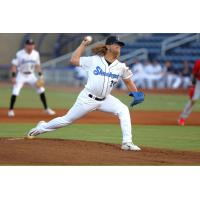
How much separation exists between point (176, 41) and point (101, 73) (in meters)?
13.0

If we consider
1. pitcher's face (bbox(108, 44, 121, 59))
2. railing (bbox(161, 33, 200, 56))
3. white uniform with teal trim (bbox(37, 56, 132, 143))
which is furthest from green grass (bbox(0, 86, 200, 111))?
pitcher's face (bbox(108, 44, 121, 59))

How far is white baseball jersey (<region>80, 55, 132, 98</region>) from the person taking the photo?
838 cm

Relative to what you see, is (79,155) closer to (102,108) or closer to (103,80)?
(102,108)

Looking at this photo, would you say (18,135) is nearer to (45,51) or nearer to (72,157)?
(72,157)

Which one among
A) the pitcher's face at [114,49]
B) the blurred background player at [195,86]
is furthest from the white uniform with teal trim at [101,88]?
the blurred background player at [195,86]

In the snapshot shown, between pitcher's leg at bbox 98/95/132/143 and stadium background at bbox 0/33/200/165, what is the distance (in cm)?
40

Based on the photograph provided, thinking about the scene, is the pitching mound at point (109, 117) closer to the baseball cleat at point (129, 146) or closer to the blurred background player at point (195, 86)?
the blurred background player at point (195, 86)

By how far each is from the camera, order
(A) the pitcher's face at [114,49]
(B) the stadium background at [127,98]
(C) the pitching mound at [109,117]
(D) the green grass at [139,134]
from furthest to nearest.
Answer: (C) the pitching mound at [109,117] < (B) the stadium background at [127,98] < (D) the green grass at [139,134] < (A) the pitcher's face at [114,49]

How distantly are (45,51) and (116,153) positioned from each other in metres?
15.3

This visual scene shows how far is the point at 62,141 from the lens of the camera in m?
9.34

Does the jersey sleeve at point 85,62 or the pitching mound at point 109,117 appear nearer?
the jersey sleeve at point 85,62

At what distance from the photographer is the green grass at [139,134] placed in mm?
10289

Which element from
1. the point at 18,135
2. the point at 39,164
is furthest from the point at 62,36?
the point at 39,164

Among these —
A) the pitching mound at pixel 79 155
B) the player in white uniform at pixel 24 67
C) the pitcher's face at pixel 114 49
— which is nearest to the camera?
the pitching mound at pixel 79 155
